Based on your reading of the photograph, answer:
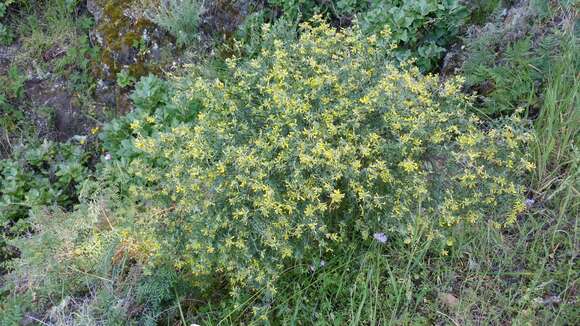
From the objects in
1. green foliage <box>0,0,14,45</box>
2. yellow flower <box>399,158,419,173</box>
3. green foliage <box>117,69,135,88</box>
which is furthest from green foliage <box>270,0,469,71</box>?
green foliage <box>0,0,14,45</box>

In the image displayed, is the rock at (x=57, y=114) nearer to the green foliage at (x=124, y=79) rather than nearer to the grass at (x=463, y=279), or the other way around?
the green foliage at (x=124, y=79)

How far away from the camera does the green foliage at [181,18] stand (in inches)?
161

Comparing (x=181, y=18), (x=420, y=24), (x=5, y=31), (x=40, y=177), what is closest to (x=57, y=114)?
(x=40, y=177)

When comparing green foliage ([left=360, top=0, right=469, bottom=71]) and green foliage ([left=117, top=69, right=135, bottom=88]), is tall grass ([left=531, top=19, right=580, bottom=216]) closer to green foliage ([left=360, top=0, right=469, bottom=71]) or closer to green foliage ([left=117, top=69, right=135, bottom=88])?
green foliage ([left=360, top=0, right=469, bottom=71])

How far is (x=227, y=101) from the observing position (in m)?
2.72

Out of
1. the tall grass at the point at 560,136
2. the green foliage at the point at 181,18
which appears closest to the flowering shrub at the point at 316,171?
the tall grass at the point at 560,136

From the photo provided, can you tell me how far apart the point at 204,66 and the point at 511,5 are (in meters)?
2.10

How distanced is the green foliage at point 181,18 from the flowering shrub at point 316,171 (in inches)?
59.4

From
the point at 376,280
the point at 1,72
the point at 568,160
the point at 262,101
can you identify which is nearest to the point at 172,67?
the point at 262,101

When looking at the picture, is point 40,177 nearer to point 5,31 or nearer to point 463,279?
point 5,31

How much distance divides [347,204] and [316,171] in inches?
11.0

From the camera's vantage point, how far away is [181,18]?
4.11m

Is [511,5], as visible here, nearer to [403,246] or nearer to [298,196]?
[403,246]

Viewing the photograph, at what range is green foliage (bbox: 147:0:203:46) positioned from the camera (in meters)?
4.09
